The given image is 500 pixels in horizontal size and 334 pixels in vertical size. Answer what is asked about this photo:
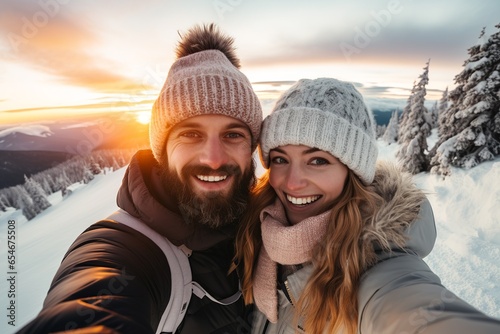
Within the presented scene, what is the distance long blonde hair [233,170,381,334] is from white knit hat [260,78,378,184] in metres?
0.24

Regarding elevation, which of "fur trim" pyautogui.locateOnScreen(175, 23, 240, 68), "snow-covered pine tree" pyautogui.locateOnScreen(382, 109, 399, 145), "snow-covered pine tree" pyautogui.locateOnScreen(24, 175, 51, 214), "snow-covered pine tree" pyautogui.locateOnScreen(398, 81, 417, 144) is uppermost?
"fur trim" pyautogui.locateOnScreen(175, 23, 240, 68)

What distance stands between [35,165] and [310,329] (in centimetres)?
3288

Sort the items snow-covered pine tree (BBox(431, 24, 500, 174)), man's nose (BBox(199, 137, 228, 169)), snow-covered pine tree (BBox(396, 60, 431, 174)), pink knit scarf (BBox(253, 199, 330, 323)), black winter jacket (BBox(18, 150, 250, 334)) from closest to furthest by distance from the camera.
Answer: black winter jacket (BBox(18, 150, 250, 334)), pink knit scarf (BBox(253, 199, 330, 323)), man's nose (BBox(199, 137, 228, 169)), snow-covered pine tree (BBox(431, 24, 500, 174)), snow-covered pine tree (BBox(396, 60, 431, 174))

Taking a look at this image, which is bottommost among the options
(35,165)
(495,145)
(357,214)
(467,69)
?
(35,165)

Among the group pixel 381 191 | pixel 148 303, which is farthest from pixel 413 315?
pixel 148 303

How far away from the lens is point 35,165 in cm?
2581

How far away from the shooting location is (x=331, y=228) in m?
2.11

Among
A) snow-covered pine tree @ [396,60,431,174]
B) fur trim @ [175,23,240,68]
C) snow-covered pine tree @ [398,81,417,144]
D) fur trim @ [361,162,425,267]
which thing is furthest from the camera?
snow-covered pine tree @ [398,81,417,144]

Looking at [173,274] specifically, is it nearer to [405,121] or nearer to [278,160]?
[278,160]

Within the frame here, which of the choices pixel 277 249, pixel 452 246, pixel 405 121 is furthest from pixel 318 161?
pixel 405 121

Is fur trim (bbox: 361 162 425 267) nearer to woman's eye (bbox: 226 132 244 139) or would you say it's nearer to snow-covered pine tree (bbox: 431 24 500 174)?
woman's eye (bbox: 226 132 244 139)

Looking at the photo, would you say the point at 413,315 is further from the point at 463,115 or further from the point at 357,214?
the point at 463,115

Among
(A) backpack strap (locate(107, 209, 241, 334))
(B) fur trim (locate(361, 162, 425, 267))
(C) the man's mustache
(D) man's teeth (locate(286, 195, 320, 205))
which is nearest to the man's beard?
(C) the man's mustache

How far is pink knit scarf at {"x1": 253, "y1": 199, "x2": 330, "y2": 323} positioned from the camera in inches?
81.3
